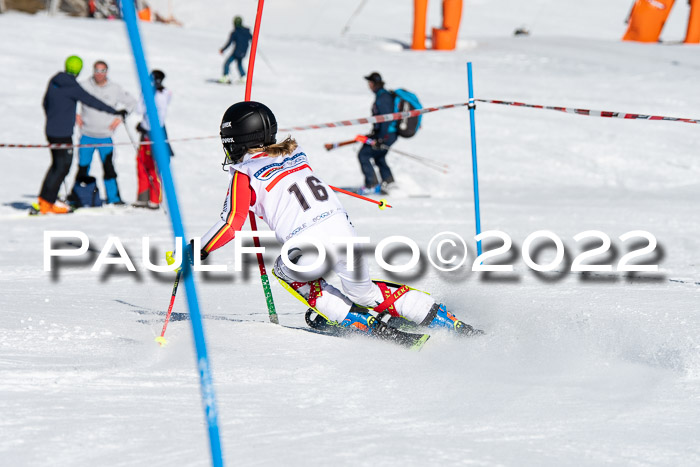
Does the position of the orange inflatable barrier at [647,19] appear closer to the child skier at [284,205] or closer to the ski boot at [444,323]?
the ski boot at [444,323]

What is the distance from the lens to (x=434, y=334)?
4.97 metres

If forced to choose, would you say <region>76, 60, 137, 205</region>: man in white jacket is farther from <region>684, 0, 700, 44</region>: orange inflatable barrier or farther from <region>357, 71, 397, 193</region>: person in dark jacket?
<region>684, 0, 700, 44</region>: orange inflatable barrier

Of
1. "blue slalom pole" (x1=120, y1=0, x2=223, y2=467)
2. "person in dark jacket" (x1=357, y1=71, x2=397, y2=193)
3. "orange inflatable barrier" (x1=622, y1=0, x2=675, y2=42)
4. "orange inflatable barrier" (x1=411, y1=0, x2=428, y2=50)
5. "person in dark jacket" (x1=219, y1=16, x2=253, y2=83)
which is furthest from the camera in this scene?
"orange inflatable barrier" (x1=622, y1=0, x2=675, y2=42)

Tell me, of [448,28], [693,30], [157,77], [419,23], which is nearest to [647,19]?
[693,30]

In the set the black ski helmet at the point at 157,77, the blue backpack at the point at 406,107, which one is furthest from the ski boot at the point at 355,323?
the blue backpack at the point at 406,107

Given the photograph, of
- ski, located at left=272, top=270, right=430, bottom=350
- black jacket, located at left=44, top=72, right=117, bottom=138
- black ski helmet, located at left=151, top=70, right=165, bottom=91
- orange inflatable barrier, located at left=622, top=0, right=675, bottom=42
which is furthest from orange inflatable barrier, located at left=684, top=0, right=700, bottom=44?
ski, located at left=272, top=270, right=430, bottom=350

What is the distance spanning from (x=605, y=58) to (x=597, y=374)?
18118 millimetres

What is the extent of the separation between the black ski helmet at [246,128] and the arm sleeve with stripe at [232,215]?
19 cm

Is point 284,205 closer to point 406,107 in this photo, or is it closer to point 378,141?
point 406,107

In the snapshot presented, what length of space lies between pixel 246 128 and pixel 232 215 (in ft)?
1.54

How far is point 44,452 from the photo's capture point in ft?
9.76

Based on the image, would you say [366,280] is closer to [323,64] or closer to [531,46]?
[323,64]

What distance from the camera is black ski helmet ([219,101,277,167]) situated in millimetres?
4621

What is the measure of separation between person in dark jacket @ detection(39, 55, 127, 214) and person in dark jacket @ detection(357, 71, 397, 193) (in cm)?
335
